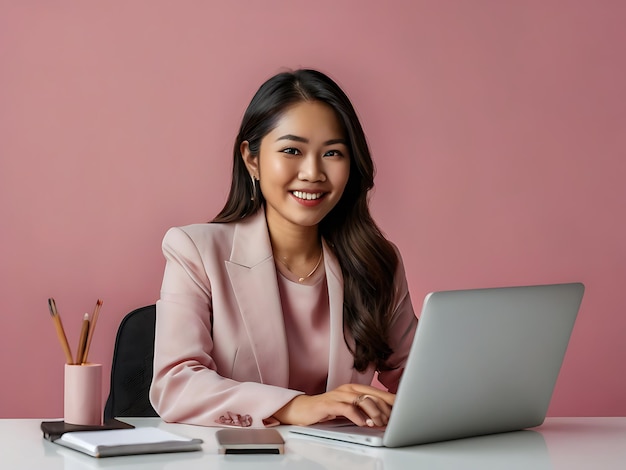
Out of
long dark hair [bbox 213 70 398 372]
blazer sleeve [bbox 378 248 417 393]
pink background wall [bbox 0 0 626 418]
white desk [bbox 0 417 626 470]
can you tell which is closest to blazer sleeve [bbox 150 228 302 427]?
white desk [bbox 0 417 626 470]

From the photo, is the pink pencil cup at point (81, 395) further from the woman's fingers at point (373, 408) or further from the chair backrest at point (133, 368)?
the chair backrest at point (133, 368)

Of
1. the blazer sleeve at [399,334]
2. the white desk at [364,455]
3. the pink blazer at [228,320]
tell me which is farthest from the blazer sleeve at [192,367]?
the blazer sleeve at [399,334]

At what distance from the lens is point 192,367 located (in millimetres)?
1781

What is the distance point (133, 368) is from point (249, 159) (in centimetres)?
65

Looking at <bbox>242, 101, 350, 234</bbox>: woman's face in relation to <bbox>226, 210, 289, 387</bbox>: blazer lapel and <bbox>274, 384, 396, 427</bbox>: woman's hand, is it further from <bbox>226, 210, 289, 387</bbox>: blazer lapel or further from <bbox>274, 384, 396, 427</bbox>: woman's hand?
<bbox>274, 384, 396, 427</bbox>: woman's hand

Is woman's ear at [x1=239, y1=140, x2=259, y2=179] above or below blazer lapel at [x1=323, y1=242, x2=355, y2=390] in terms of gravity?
above

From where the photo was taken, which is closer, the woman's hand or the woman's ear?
the woman's hand

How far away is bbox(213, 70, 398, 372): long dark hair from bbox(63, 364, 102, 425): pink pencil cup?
712 mm

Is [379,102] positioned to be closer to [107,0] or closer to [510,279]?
[510,279]

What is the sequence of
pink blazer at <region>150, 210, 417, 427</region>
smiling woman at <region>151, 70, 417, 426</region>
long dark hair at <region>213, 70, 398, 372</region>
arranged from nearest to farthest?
pink blazer at <region>150, 210, 417, 427</region>
smiling woman at <region>151, 70, 417, 426</region>
long dark hair at <region>213, 70, 398, 372</region>

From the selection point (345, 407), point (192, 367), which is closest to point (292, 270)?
point (192, 367)

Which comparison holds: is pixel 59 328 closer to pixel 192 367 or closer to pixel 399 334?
pixel 192 367

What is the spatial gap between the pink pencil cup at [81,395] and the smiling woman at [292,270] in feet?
0.87

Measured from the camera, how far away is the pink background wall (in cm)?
321
